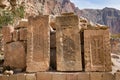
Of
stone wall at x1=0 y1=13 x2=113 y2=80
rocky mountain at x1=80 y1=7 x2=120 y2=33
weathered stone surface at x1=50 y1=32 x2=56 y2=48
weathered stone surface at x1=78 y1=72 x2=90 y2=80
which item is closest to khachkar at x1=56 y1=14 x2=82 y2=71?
stone wall at x1=0 y1=13 x2=113 y2=80

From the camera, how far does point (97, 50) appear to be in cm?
785

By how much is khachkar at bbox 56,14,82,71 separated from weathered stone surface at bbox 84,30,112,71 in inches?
10.8

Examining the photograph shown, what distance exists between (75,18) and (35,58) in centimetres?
197

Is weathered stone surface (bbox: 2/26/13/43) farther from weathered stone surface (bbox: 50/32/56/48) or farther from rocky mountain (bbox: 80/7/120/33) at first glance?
rocky mountain (bbox: 80/7/120/33)

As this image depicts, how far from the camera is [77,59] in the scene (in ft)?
25.7

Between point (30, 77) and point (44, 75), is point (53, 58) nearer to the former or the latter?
point (44, 75)

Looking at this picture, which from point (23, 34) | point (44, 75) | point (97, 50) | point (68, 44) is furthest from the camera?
point (23, 34)

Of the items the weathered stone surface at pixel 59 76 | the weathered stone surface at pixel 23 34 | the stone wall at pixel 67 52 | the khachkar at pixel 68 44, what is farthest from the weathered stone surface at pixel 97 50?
the weathered stone surface at pixel 23 34

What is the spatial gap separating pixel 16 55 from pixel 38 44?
103cm

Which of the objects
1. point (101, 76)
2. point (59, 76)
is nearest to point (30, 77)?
point (59, 76)

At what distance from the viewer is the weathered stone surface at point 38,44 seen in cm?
791

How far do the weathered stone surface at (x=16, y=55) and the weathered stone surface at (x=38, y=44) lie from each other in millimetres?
481

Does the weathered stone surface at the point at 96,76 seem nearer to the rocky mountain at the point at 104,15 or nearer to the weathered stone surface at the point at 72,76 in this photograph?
the weathered stone surface at the point at 72,76

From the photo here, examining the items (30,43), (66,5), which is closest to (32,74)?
(30,43)
